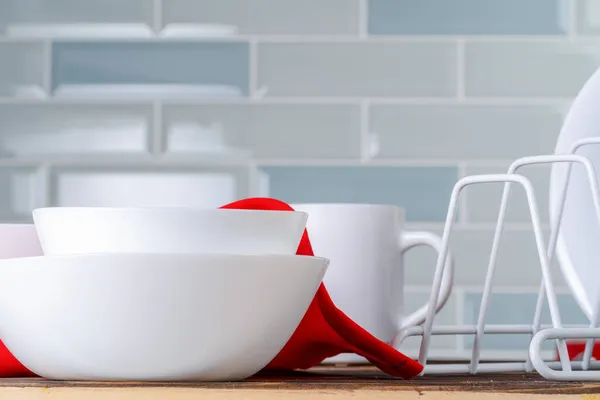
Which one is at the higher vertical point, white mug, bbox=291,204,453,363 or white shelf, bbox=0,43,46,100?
white shelf, bbox=0,43,46,100

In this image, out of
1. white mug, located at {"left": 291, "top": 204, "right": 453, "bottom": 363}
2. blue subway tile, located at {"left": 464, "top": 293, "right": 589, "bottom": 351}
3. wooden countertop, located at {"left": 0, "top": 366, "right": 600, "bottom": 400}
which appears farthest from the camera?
blue subway tile, located at {"left": 464, "top": 293, "right": 589, "bottom": 351}

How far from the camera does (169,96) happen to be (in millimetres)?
1359

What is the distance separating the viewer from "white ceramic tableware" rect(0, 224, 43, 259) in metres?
0.57

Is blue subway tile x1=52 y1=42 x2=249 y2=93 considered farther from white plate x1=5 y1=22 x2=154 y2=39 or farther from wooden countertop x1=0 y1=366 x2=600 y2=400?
wooden countertop x1=0 y1=366 x2=600 y2=400

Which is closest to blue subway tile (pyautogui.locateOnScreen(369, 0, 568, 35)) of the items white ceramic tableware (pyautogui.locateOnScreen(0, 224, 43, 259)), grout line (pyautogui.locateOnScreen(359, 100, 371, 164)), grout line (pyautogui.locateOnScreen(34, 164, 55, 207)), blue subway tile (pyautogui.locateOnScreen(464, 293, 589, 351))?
grout line (pyautogui.locateOnScreen(359, 100, 371, 164))

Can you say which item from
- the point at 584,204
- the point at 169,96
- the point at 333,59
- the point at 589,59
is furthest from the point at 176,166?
A: the point at 584,204

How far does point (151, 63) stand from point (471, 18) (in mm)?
447

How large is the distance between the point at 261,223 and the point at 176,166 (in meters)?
0.86

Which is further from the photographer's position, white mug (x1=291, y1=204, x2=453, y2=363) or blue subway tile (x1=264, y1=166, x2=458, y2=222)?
blue subway tile (x1=264, y1=166, x2=458, y2=222)

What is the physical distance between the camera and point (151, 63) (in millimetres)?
1365

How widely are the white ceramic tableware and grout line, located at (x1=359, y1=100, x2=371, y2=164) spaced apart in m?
0.81

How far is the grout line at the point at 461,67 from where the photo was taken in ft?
Answer: 4.46

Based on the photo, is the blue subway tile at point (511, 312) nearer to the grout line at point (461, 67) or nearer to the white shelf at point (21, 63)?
the grout line at point (461, 67)

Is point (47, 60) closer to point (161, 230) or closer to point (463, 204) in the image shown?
point (463, 204)
